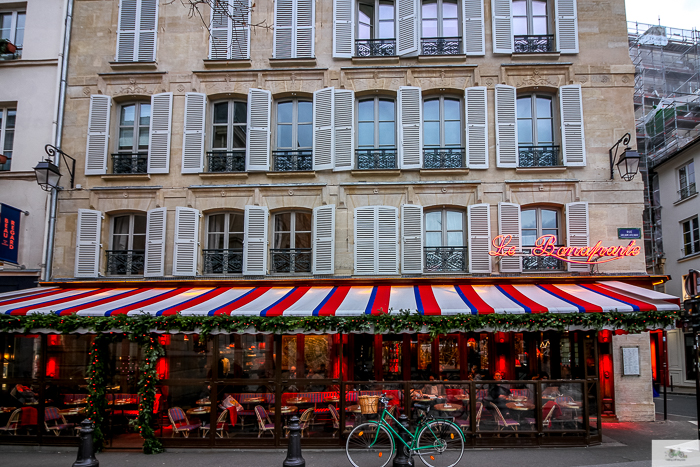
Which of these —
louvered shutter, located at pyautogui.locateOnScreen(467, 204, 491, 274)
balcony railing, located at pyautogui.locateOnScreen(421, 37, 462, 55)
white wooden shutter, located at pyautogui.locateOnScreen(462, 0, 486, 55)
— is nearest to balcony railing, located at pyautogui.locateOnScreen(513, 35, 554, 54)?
white wooden shutter, located at pyautogui.locateOnScreen(462, 0, 486, 55)

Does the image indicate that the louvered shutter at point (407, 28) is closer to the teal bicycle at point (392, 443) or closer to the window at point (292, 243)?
the window at point (292, 243)

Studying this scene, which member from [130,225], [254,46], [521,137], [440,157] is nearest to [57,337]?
[130,225]

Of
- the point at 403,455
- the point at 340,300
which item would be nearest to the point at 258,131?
the point at 340,300

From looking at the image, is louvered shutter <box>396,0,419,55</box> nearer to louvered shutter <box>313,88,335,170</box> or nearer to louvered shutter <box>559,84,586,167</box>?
louvered shutter <box>313,88,335,170</box>

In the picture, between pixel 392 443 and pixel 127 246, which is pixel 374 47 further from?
pixel 392 443

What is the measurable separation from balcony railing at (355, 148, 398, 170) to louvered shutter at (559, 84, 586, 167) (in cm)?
428

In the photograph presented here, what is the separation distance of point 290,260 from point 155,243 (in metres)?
3.44

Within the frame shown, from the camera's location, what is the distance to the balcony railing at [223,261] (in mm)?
12906

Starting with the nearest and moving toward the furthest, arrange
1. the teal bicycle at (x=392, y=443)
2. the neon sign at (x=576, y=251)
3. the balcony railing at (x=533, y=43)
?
the teal bicycle at (x=392, y=443)
the neon sign at (x=576, y=251)
the balcony railing at (x=533, y=43)

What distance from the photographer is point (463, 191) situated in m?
12.8

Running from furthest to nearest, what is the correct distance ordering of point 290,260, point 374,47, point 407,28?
point 374,47
point 407,28
point 290,260

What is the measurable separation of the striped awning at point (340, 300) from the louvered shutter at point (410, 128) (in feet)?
10.5

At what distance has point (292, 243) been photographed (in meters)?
13.0

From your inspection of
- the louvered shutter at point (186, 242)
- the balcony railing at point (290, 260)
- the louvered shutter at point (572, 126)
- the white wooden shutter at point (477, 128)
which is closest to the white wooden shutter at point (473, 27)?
the white wooden shutter at point (477, 128)
